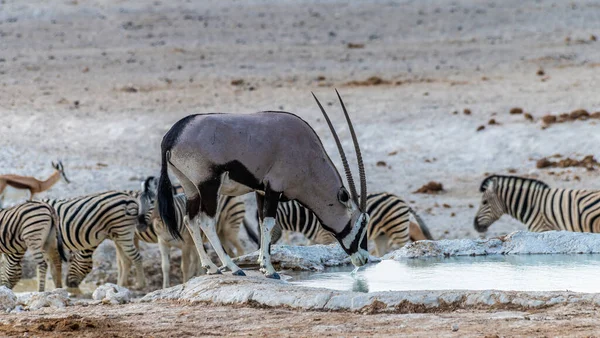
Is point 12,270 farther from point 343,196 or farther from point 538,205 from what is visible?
point 538,205

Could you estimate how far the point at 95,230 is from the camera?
46.8ft

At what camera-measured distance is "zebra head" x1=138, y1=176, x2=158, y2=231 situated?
1410cm

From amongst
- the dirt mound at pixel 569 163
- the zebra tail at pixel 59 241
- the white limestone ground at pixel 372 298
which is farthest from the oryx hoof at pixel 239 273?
the dirt mound at pixel 569 163

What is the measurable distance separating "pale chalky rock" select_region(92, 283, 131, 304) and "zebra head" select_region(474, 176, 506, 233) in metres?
7.00

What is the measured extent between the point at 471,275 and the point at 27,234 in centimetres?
633

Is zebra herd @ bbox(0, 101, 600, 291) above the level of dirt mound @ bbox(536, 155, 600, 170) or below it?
below

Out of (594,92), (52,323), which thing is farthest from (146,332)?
(594,92)

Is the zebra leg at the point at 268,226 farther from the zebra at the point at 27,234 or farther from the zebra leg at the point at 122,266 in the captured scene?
the zebra leg at the point at 122,266

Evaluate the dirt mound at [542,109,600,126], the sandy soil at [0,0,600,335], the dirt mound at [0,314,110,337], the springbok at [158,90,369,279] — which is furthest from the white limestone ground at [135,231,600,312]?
the dirt mound at [542,109,600,126]

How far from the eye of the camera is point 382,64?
27.2 metres

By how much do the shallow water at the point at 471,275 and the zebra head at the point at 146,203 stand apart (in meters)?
5.18

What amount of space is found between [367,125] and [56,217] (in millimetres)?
9004

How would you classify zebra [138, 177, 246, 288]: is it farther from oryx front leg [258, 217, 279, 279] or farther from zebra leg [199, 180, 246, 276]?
oryx front leg [258, 217, 279, 279]

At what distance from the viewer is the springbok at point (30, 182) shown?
688 inches
